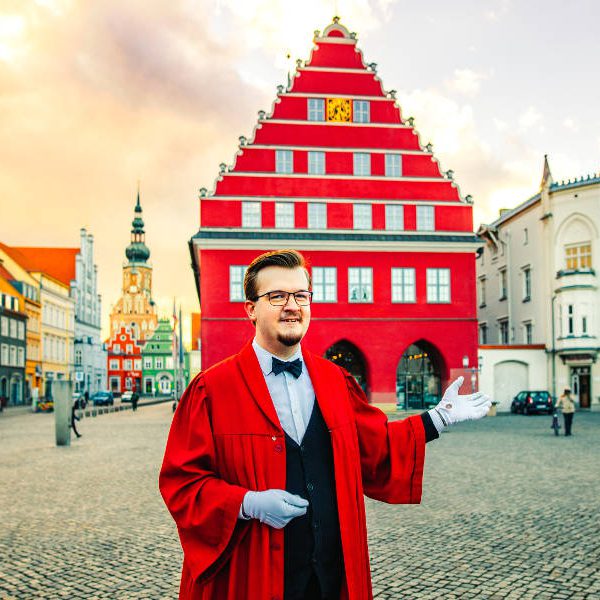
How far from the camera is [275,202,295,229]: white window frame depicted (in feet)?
111

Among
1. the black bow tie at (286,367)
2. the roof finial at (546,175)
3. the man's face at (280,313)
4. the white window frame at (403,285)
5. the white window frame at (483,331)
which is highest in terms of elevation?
the roof finial at (546,175)

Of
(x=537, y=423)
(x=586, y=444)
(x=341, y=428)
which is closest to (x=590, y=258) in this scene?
(x=537, y=423)

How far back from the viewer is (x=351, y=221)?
3400 centimetres

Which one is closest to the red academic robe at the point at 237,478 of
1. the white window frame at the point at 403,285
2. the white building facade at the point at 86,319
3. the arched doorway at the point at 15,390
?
the white window frame at the point at 403,285

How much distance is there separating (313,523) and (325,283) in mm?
30753

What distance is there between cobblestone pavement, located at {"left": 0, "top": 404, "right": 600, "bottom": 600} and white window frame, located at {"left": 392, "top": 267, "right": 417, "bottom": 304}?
18.5 meters

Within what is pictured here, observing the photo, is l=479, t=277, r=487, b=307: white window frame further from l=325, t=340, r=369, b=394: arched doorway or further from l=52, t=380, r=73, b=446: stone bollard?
l=52, t=380, r=73, b=446: stone bollard

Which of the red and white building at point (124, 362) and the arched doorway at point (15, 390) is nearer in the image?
the arched doorway at point (15, 390)

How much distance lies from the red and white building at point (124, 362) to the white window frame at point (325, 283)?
272 ft

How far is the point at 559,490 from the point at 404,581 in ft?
18.8

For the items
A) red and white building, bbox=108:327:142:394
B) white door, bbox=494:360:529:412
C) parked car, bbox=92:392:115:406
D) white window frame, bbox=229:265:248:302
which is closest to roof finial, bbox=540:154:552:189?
white door, bbox=494:360:529:412

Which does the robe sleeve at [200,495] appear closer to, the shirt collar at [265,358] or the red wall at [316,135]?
the shirt collar at [265,358]

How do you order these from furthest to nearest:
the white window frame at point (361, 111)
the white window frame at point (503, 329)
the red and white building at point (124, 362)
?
the red and white building at point (124, 362)
the white window frame at point (503, 329)
the white window frame at point (361, 111)

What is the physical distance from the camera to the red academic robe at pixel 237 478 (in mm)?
3020
